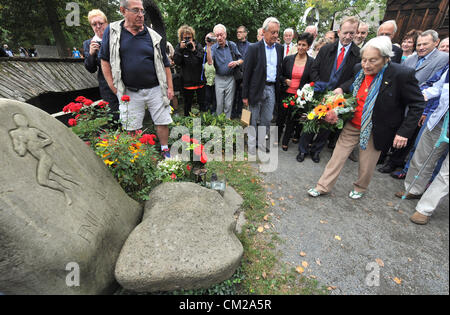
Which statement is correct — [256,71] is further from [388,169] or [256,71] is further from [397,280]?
[397,280]

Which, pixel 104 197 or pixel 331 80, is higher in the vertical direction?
pixel 331 80

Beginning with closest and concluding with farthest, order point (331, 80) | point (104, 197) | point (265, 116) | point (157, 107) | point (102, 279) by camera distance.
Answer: point (102, 279) → point (104, 197) → point (157, 107) → point (331, 80) → point (265, 116)

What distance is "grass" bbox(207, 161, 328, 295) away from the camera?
2062mm

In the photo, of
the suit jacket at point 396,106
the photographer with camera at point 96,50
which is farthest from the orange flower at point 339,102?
the photographer with camera at point 96,50

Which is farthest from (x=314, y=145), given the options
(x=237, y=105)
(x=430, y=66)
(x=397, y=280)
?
(x=397, y=280)

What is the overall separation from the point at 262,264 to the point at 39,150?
2306 millimetres

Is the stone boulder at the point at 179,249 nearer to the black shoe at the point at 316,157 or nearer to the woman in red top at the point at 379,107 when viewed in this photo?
the woman in red top at the point at 379,107

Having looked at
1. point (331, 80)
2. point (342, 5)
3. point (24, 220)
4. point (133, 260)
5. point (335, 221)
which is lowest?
point (335, 221)

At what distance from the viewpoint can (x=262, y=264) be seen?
89.9 inches

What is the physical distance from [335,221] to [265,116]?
2.47 meters

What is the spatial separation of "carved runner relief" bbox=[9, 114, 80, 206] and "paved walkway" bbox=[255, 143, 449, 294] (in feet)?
7.56

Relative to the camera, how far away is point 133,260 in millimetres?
1732

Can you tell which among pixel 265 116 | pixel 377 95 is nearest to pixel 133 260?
pixel 377 95

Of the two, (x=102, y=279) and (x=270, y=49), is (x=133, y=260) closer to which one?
(x=102, y=279)
